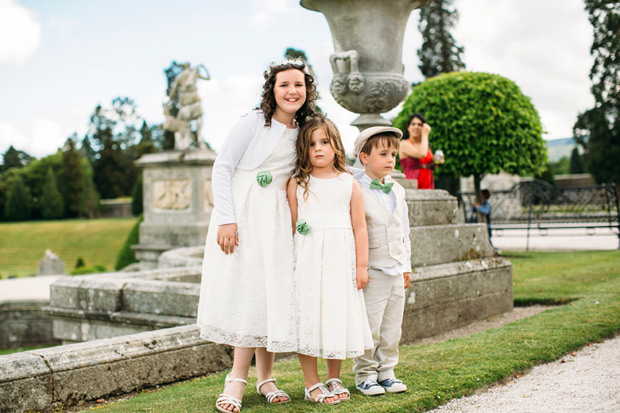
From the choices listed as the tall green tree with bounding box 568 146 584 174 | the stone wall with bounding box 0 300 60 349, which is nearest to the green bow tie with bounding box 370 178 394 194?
the stone wall with bounding box 0 300 60 349

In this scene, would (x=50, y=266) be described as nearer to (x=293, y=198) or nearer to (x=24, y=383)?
(x=24, y=383)

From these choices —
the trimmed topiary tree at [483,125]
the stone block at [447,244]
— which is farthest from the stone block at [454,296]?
the trimmed topiary tree at [483,125]

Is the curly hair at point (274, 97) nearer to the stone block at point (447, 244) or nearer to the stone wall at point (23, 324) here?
the stone block at point (447, 244)

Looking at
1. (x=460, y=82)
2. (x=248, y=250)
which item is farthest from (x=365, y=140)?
(x=460, y=82)

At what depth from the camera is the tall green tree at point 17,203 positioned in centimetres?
4425

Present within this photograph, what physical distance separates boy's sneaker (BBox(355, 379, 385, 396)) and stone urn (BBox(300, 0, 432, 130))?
10.3 feet

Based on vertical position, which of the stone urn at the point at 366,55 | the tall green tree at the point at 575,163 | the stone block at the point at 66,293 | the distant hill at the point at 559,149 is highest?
the distant hill at the point at 559,149

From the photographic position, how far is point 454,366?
386cm

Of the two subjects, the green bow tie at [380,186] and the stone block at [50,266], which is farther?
the stone block at [50,266]

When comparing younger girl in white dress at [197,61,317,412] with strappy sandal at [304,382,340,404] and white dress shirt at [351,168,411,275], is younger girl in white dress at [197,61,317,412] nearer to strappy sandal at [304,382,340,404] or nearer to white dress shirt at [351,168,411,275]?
strappy sandal at [304,382,340,404]

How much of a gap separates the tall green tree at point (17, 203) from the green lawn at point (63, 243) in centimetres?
926

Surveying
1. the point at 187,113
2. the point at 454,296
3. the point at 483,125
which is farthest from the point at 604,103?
the point at 454,296

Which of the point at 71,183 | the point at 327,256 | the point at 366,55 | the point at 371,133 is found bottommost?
the point at 327,256

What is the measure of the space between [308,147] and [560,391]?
196 centimetres
